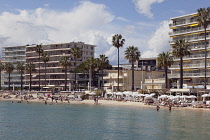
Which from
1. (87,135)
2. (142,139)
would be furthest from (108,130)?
(142,139)

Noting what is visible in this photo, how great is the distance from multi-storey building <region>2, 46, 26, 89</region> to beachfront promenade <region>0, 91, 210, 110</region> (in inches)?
1508

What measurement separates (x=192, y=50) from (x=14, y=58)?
99.7 meters

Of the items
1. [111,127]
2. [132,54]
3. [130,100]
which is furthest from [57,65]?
[111,127]

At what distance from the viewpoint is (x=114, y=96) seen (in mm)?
98688

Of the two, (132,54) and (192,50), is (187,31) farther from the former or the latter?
(132,54)

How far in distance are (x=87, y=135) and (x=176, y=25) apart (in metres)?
65.4

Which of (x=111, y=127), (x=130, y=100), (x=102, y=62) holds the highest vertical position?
(x=102, y=62)

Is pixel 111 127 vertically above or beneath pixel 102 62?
beneath

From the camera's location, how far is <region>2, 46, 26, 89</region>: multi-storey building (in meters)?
164

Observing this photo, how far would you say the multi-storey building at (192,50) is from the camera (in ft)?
308

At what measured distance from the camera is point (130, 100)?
91.9m

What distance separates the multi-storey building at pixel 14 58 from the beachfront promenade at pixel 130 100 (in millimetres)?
38298

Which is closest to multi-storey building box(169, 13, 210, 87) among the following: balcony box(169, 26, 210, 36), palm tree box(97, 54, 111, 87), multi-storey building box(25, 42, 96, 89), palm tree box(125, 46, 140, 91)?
balcony box(169, 26, 210, 36)

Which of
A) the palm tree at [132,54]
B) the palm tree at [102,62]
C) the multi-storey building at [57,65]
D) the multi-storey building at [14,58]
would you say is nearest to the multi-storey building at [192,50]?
the palm tree at [132,54]
